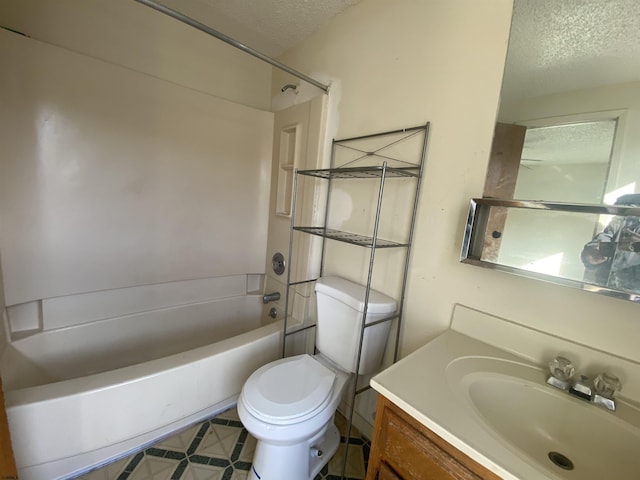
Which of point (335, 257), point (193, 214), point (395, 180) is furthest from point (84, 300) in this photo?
point (395, 180)

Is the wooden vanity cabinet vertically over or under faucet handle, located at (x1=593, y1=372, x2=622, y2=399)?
under

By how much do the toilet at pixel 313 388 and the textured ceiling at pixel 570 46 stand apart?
3.21ft

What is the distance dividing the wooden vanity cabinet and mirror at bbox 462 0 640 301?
0.58m

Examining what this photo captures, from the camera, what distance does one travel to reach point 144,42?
5.36ft

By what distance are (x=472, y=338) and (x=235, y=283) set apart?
1726 millimetres

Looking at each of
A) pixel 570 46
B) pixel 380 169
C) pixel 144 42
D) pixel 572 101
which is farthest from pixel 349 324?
pixel 144 42

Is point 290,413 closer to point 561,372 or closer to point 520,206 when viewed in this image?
point 561,372

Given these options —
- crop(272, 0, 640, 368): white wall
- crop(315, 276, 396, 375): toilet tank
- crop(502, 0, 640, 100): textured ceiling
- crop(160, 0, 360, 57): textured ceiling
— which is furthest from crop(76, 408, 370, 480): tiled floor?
crop(160, 0, 360, 57): textured ceiling

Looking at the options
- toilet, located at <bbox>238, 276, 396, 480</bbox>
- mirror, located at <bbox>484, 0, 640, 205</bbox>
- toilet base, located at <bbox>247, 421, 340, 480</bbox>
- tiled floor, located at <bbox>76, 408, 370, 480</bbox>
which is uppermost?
mirror, located at <bbox>484, 0, 640, 205</bbox>

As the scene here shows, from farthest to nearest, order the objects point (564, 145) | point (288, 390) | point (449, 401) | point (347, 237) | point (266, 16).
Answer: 1. point (266, 16)
2. point (347, 237)
3. point (288, 390)
4. point (564, 145)
5. point (449, 401)

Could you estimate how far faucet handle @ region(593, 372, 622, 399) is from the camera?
0.70 m

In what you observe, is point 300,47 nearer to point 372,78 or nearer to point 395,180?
point 372,78

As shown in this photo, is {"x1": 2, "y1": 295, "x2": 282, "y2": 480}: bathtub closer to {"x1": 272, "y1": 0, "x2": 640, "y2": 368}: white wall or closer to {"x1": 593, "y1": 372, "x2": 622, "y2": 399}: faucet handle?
{"x1": 272, "y1": 0, "x2": 640, "y2": 368}: white wall

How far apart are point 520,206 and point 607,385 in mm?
528
